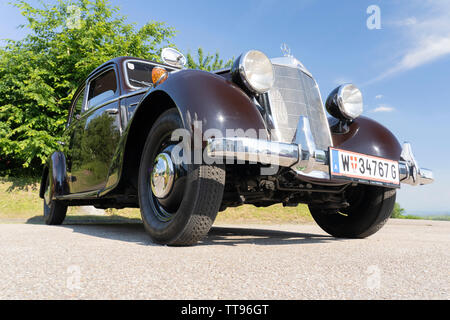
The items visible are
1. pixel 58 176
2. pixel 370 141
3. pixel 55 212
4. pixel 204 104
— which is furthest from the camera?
pixel 55 212

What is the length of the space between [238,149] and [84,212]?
8.38m

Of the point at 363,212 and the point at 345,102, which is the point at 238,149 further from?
the point at 363,212

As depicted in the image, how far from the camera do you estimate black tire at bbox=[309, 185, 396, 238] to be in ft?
10.5

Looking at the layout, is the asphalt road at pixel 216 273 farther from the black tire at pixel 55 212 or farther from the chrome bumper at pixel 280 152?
the black tire at pixel 55 212

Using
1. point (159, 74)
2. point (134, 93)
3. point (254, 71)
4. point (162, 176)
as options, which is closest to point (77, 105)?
point (134, 93)

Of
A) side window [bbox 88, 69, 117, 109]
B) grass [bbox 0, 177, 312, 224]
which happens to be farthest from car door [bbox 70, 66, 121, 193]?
grass [bbox 0, 177, 312, 224]

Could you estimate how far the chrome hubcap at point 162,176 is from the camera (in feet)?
7.91

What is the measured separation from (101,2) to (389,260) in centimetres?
1199

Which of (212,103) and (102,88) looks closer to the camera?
(212,103)

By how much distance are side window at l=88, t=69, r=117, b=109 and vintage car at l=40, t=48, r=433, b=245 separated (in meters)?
0.03

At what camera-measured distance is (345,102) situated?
3199 mm

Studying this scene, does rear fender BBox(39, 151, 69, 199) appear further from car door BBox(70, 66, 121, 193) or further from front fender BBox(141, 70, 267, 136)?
front fender BBox(141, 70, 267, 136)

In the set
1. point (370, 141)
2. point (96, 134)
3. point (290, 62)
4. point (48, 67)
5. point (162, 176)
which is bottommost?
point (162, 176)

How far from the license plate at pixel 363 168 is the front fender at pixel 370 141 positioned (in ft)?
0.97
